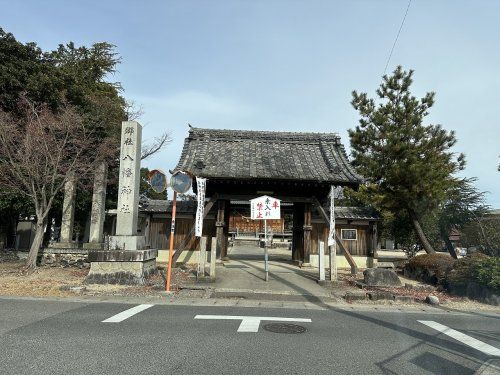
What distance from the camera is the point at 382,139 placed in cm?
1917

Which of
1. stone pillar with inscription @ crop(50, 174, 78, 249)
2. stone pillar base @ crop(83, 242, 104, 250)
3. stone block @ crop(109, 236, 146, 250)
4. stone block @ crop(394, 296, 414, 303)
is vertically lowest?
stone block @ crop(394, 296, 414, 303)

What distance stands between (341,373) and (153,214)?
47.8ft

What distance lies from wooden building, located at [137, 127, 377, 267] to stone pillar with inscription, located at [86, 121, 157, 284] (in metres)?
2.04

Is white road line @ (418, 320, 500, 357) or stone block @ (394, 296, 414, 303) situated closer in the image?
white road line @ (418, 320, 500, 357)

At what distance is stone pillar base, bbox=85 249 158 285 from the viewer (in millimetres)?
11547

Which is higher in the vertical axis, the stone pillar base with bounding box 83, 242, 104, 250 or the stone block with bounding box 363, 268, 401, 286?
the stone pillar base with bounding box 83, 242, 104, 250

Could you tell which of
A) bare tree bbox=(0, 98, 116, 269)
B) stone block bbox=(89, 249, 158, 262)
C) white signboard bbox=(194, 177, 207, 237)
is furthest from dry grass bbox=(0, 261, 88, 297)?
white signboard bbox=(194, 177, 207, 237)

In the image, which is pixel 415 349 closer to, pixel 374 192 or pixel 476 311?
pixel 476 311

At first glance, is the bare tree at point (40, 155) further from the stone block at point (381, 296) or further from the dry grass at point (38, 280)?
the stone block at point (381, 296)

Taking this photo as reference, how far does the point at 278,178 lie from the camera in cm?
1411

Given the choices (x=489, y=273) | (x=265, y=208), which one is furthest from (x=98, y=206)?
(x=489, y=273)

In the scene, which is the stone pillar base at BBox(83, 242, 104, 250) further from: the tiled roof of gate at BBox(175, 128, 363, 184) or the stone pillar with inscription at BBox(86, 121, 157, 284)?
the tiled roof of gate at BBox(175, 128, 363, 184)

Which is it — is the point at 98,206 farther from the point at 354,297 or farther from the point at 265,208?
the point at 354,297

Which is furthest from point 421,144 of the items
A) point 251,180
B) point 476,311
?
point 476,311
